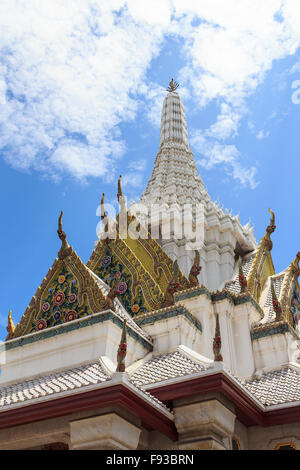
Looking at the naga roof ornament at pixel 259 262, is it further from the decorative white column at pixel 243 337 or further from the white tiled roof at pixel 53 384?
the white tiled roof at pixel 53 384

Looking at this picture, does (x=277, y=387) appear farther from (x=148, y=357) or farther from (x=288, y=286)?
(x=288, y=286)

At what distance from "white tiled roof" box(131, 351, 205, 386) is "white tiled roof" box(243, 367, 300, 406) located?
105cm

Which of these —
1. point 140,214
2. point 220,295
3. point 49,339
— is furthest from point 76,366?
point 140,214

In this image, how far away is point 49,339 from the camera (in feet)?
37.8

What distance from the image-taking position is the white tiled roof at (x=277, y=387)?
9.59 metres

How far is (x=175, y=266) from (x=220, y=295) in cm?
129

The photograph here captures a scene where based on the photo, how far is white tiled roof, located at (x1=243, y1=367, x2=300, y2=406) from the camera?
377 inches

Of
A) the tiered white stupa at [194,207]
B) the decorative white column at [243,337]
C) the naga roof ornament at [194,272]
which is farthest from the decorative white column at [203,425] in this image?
the tiered white stupa at [194,207]

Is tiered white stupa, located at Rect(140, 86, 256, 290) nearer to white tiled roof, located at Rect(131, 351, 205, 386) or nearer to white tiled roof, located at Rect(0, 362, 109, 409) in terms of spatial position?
white tiled roof, located at Rect(131, 351, 205, 386)

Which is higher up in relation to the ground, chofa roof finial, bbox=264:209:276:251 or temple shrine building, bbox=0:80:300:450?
chofa roof finial, bbox=264:209:276:251

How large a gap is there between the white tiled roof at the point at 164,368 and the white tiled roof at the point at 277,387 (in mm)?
1049

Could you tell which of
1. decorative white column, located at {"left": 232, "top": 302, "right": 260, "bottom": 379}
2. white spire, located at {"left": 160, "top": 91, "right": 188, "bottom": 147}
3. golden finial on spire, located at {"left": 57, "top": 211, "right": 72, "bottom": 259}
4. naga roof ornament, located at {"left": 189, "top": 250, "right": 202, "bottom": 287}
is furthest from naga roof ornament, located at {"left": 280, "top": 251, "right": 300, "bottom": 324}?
white spire, located at {"left": 160, "top": 91, "right": 188, "bottom": 147}

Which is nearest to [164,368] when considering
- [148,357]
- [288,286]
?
[148,357]

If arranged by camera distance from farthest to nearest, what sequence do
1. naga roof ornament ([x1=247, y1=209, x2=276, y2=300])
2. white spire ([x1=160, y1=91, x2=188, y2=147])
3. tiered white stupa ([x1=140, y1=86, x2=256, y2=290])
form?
white spire ([x1=160, y1=91, x2=188, y2=147]) → tiered white stupa ([x1=140, y1=86, x2=256, y2=290]) → naga roof ornament ([x1=247, y1=209, x2=276, y2=300])
